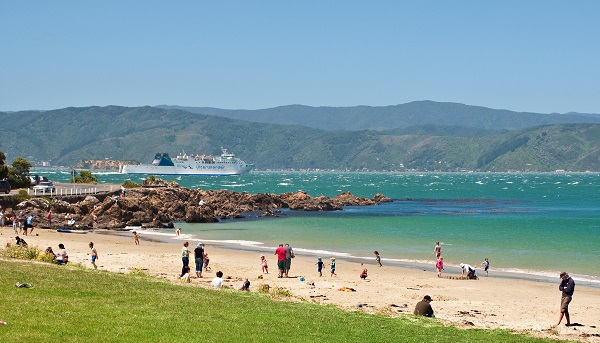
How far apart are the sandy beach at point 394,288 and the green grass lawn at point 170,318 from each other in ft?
6.40

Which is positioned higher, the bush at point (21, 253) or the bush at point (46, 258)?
the bush at point (21, 253)

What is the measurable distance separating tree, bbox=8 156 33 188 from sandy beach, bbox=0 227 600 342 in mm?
27155

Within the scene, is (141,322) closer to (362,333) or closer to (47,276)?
(362,333)

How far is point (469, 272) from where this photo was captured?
26.1 m

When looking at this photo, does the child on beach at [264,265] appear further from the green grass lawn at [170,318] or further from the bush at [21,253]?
the green grass lawn at [170,318]

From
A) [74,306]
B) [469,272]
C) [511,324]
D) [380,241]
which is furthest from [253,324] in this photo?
[380,241]

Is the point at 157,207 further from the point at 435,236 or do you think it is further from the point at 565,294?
the point at 565,294

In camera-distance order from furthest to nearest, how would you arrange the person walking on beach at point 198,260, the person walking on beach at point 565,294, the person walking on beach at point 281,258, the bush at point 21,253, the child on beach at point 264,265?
the child on beach at point 264,265 < the person walking on beach at point 281,258 < the person walking on beach at point 198,260 < the bush at point 21,253 < the person walking on beach at point 565,294

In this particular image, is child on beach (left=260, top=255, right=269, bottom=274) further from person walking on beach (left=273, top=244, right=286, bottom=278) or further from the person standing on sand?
the person standing on sand

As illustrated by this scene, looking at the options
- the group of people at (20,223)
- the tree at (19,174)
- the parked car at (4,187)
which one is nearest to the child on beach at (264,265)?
the group of people at (20,223)

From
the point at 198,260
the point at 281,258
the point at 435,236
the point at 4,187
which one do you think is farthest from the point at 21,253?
the point at 4,187

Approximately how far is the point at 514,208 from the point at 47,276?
213 ft

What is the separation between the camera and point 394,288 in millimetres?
22875

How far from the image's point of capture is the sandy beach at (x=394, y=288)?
58.1 ft
